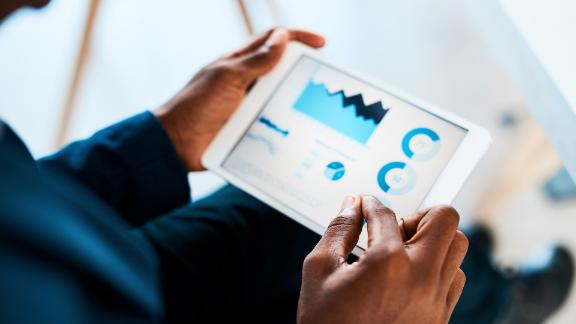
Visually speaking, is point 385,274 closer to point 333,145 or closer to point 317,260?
point 317,260

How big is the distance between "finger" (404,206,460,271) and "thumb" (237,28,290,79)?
0.29 m

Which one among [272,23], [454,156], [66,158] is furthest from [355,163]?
[272,23]

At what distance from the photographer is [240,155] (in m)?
0.61

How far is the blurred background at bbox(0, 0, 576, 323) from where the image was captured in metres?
0.91

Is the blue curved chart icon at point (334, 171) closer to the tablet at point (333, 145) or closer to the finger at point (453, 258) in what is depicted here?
the tablet at point (333, 145)

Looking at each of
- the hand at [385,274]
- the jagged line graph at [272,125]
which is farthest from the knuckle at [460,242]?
the jagged line graph at [272,125]

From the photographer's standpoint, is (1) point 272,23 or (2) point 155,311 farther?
(1) point 272,23

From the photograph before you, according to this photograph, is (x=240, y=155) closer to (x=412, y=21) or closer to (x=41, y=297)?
(x=41, y=297)

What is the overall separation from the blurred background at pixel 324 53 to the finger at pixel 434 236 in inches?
19.7

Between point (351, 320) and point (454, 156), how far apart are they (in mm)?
216

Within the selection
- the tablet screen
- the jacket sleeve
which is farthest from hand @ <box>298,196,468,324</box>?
the jacket sleeve

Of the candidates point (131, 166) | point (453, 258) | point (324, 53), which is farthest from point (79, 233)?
point (324, 53)

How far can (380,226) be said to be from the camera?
42cm

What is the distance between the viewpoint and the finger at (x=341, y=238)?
0.42 m
